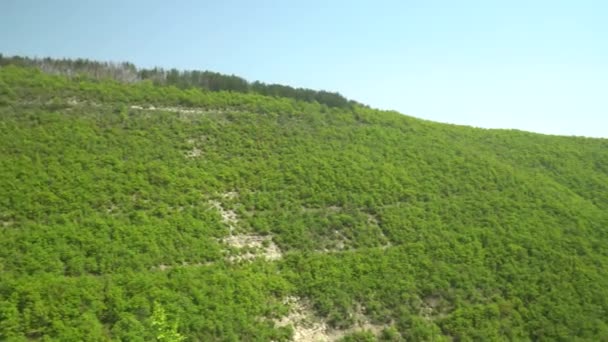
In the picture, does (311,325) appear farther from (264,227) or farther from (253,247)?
(264,227)

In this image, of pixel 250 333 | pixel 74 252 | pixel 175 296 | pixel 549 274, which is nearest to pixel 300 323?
pixel 250 333

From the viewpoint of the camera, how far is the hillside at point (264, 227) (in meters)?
20.3

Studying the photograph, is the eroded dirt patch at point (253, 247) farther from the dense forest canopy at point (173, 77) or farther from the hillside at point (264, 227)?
the dense forest canopy at point (173, 77)

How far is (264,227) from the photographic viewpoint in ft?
89.2

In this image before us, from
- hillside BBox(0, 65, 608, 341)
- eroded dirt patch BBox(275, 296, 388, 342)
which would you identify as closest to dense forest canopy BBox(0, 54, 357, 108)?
hillside BBox(0, 65, 608, 341)

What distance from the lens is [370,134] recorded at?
41125 millimetres

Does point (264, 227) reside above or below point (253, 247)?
above

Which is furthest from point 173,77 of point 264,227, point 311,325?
point 311,325

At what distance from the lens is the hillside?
66.7 ft

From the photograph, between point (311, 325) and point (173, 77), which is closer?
point (311, 325)

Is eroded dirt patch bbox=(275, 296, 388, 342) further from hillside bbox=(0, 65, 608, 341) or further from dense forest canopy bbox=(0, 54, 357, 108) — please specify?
dense forest canopy bbox=(0, 54, 357, 108)

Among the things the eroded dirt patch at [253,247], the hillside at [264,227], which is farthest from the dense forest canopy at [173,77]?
the eroded dirt patch at [253,247]

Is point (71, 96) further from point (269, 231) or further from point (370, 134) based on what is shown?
point (370, 134)

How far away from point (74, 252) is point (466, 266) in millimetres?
19276
